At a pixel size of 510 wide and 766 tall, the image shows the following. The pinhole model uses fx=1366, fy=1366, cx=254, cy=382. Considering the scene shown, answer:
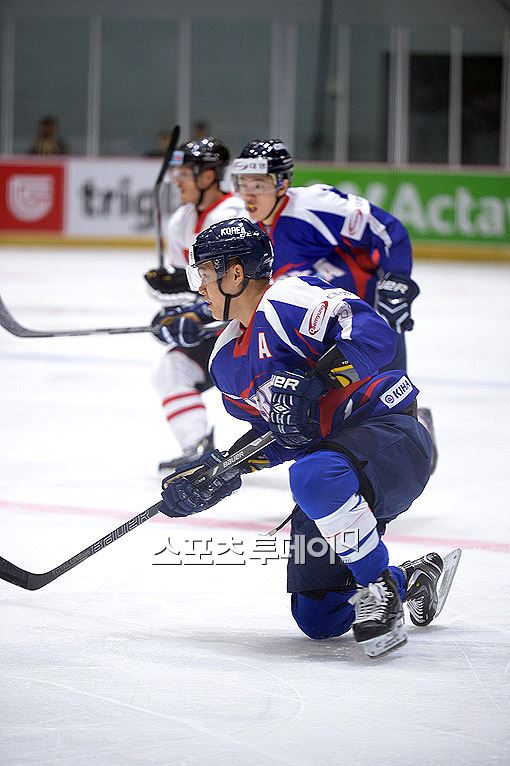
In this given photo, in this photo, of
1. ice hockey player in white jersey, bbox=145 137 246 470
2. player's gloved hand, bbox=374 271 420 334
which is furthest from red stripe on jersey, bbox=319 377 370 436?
ice hockey player in white jersey, bbox=145 137 246 470

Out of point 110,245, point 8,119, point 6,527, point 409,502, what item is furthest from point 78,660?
point 8,119

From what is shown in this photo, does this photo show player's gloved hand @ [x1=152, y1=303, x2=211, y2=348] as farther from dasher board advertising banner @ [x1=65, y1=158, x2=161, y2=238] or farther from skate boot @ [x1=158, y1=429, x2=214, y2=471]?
dasher board advertising banner @ [x1=65, y1=158, x2=161, y2=238]

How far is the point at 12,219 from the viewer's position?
14320 millimetres

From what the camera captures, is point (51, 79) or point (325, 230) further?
point (51, 79)

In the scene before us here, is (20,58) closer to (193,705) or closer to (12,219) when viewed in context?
(12,219)

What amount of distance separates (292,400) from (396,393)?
1.05 feet

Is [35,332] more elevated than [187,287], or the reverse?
[187,287]

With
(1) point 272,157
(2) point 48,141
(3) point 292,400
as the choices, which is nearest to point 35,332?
(1) point 272,157

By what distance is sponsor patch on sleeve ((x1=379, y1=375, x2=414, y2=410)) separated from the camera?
9.08ft

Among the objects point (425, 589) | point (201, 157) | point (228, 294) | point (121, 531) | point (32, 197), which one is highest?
point (201, 157)

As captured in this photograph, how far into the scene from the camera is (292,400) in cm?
255

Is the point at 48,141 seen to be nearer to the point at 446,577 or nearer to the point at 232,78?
the point at 232,78

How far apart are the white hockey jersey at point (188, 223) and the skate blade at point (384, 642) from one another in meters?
2.21

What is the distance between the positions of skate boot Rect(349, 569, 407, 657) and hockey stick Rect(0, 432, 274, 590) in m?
0.36
